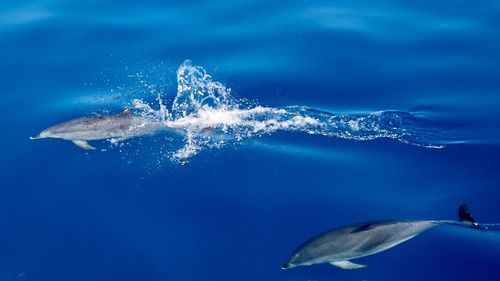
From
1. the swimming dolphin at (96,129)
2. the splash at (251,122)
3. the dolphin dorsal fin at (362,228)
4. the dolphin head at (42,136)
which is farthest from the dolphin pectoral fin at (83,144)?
the dolphin dorsal fin at (362,228)

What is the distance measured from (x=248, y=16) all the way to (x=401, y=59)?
4.32m

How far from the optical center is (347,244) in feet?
22.8

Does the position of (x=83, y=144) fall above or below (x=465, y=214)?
above

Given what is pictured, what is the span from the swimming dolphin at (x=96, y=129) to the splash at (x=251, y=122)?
0.55 metres

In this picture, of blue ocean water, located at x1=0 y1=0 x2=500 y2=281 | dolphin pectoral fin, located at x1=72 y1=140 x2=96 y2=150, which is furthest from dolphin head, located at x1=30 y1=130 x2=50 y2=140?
dolphin pectoral fin, located at x1=72 y1=140 x2=96 y2=150

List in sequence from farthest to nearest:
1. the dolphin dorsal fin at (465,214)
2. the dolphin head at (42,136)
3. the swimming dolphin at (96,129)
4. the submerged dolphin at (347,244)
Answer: the dolphin head at (42,136)
the swimming dolphin at (96,129)
the dolphin dorsal fin at (465,214)
the submerged dolphin at (347,244)

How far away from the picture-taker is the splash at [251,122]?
9.88 meters

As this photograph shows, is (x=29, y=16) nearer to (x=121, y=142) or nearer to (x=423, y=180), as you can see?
(x=121, y=142)

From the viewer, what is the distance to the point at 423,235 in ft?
25.2

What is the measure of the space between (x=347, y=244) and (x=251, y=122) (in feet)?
12.9

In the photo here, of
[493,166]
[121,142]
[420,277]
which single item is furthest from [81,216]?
[493,166]

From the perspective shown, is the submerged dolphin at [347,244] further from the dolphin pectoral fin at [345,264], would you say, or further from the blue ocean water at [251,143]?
the blue ocean water at [251,143]

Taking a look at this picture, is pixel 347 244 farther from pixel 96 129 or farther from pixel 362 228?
pixel 96 129

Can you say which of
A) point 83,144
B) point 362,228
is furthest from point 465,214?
point 83,144
